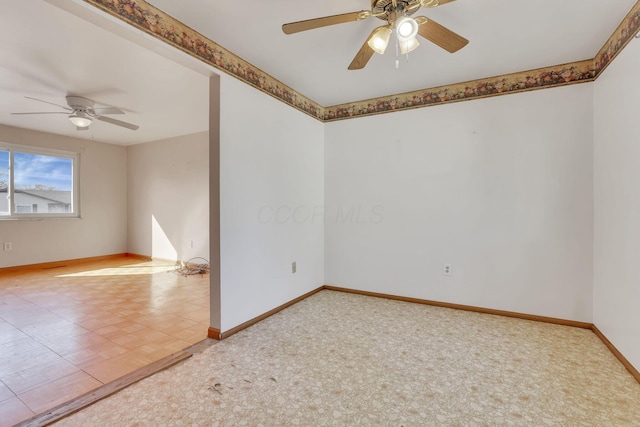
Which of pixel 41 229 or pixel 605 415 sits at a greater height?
pixel 41 229

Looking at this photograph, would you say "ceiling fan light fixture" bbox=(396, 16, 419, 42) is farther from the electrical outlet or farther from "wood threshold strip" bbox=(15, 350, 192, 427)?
"wood threshold strip" bbox=(15, 350, 192, 427)

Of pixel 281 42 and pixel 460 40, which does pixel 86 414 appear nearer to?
pixel 281 42

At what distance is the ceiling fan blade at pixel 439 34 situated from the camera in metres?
1.51

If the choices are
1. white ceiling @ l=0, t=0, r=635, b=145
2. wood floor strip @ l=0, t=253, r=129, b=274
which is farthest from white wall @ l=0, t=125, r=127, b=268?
white ceiling @ l=0, t=0, r=635, b=145

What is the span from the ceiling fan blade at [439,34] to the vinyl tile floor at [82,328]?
8.78ft

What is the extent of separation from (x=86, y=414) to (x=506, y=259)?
133 inches

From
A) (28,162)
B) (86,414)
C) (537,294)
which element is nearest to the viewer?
(86,414)

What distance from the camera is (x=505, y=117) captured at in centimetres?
281

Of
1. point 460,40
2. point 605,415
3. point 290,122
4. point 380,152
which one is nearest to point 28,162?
point 290,122

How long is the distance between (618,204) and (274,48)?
2.83 m

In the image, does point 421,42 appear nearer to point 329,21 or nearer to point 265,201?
point 329,21

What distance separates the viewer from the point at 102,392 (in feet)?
5.42

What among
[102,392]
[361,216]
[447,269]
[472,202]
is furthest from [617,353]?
[102,392]

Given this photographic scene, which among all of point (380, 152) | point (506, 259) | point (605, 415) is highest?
point (380, 152)
